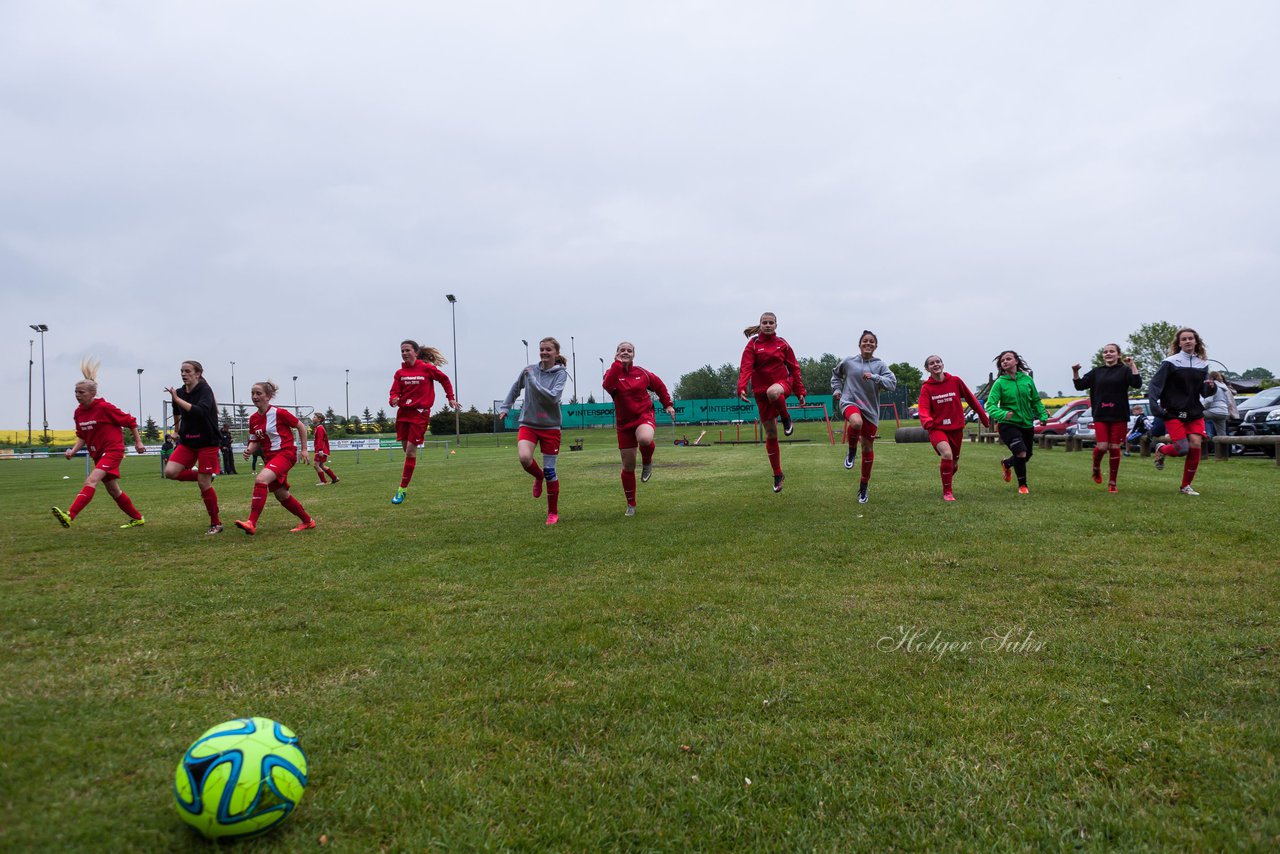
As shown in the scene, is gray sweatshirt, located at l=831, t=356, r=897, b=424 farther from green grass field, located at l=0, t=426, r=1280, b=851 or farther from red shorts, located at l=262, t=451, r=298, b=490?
red shorts, located at l=262, t=451, r=298, b=490

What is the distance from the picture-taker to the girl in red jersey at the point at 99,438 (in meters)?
9.86

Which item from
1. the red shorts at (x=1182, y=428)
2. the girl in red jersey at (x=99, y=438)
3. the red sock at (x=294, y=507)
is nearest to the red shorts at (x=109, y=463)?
the girl in red jersey at (x=99, y=438)

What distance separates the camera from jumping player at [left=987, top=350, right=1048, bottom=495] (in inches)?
452

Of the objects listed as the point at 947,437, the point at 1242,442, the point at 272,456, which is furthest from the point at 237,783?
the point at 1242,442

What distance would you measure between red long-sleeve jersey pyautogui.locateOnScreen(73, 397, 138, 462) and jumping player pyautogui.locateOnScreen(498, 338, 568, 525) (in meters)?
5.55

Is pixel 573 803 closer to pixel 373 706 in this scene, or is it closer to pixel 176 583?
pixel 373 706

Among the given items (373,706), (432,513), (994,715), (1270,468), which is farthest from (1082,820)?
(1270,468)

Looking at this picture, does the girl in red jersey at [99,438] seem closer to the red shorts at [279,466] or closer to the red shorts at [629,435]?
the red shorts at [279,466]

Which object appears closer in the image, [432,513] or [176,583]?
[176,583]

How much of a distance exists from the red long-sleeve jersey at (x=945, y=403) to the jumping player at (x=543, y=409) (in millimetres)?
5377

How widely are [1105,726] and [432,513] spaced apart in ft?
30.2

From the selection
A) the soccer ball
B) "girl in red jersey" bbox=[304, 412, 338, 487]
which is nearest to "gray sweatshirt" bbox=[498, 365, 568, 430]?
the soccer ball

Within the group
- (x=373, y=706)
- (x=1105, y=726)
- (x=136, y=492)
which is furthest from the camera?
(x=136, y=492)

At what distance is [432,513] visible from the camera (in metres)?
10.8
